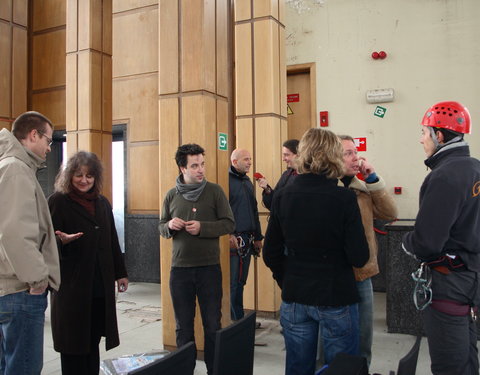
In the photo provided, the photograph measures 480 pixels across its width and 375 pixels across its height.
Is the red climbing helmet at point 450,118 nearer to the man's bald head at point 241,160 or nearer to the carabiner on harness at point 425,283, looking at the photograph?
the carabiner on harness at point 425,283

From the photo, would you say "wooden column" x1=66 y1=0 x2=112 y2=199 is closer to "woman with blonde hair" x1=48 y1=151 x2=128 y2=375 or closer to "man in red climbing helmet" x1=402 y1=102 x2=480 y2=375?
"woman with blonde hair" x1=48 y1=151 x2=128 y2=375

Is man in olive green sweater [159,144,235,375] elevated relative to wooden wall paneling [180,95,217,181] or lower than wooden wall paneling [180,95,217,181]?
lower

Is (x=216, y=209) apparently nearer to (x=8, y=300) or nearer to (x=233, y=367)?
(x=8, y=300)

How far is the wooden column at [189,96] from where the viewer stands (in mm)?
3506

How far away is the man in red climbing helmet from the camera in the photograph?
1.99 m

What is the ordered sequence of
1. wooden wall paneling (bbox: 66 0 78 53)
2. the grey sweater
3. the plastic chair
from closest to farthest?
the plastic chair
the grey sweater
wooden wall paneling (bbox: 66 0 78 53)

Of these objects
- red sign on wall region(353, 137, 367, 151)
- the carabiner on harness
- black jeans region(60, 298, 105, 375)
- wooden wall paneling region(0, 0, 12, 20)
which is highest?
wooden wall paneling region(0, 0, 12, 20)

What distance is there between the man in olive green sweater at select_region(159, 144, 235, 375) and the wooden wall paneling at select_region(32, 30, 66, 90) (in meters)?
5.09

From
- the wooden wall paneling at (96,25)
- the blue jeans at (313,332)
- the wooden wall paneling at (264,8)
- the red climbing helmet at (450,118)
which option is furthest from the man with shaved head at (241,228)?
the wooden wall paneling at (96,25)

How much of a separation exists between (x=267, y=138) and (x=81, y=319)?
2.81m

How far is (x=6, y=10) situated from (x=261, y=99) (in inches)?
171

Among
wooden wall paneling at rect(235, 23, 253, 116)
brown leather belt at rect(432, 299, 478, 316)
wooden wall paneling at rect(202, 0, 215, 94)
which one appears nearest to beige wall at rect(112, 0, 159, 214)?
wooden wall paneling at rect(235, 23, 253, 116)

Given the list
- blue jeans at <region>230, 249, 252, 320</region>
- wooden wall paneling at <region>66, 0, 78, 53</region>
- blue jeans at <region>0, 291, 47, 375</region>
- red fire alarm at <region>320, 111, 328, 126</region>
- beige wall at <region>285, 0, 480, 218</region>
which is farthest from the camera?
red fire alarm at <region>320, 111, 328, 126</region>

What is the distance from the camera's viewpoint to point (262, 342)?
155 inches
